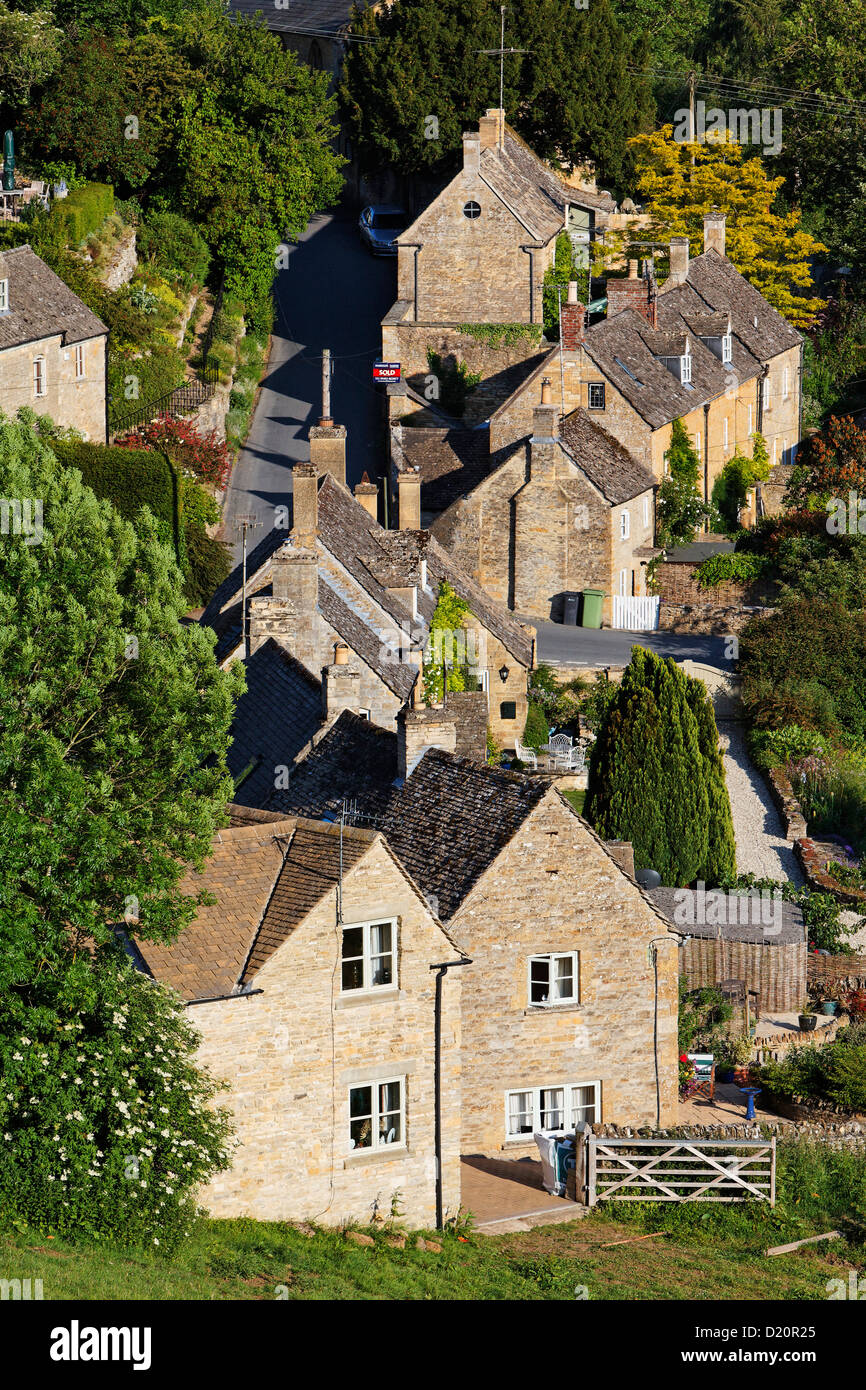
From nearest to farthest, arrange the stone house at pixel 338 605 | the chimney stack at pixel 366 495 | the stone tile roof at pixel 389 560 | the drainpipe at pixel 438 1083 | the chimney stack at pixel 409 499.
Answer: the drainpipe at pixel 438 1083
the stone house at pixel 338 605
the stone tile roof at pixel 389 560
the chimney stack at pixel 366 495
the chimney stack at pixel 409 499

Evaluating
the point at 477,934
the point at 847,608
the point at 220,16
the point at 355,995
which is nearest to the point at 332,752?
the point at 477,934

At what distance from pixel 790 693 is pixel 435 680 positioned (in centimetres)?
1293

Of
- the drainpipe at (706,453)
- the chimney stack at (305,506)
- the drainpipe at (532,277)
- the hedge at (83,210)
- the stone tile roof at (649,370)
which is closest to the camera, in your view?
the chimney stack at (305,506)

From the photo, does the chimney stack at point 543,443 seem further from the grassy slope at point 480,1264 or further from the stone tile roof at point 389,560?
the grassy slope at point 480,1264

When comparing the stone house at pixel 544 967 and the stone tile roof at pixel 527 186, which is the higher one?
the stone tile roof at pixel 527 186

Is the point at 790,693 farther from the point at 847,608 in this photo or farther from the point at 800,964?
the point at 800,964

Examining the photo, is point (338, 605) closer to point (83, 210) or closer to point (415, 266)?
point (83, 210)

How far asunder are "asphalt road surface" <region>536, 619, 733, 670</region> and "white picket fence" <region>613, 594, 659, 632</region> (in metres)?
0.44

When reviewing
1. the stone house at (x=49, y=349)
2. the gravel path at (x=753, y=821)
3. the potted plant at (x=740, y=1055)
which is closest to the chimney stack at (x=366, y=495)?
the gravel path at (x=753, y=821)

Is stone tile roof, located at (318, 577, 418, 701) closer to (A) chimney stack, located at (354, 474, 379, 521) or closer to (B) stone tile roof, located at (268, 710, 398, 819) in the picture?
(B) stone tile roof, located at (268, 710, 398, 819)

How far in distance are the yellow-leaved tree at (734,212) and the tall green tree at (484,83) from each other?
6.78 feet

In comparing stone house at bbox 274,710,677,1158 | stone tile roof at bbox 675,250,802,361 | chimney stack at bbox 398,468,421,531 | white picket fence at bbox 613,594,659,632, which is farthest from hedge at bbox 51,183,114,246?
stone house at bbox 274,710,677,1158

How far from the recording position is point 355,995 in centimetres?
3011

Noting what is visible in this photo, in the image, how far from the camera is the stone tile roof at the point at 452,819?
109 ft
